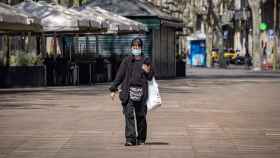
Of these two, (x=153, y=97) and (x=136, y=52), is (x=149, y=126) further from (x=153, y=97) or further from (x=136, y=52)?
(x=136, y=52)

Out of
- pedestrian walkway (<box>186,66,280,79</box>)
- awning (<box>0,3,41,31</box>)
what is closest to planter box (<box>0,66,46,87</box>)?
awning (<box>0,3,41,31</box>)

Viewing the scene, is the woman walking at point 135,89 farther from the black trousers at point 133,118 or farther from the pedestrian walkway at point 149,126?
the pedestrian walkway at point 149,126

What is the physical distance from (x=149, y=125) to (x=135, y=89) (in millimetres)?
3807

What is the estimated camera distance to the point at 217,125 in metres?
17.7

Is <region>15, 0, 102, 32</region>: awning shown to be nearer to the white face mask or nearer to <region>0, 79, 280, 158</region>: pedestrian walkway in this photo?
<region>0, 79, 280, 158</region>: pedestrian walkway

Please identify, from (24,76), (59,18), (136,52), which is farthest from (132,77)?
(24,76)

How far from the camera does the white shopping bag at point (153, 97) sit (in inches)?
548

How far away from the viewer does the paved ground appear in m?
13.3

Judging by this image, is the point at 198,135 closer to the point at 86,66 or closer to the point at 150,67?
the point at 150,67

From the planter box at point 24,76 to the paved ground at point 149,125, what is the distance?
6.02m

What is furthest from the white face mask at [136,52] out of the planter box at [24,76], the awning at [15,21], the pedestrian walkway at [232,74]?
the pedestrian walkway at [232,74]

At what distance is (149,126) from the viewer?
17422 mm

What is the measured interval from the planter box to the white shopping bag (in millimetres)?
19807

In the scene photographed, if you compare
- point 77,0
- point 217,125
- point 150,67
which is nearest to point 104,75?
point 77,0
